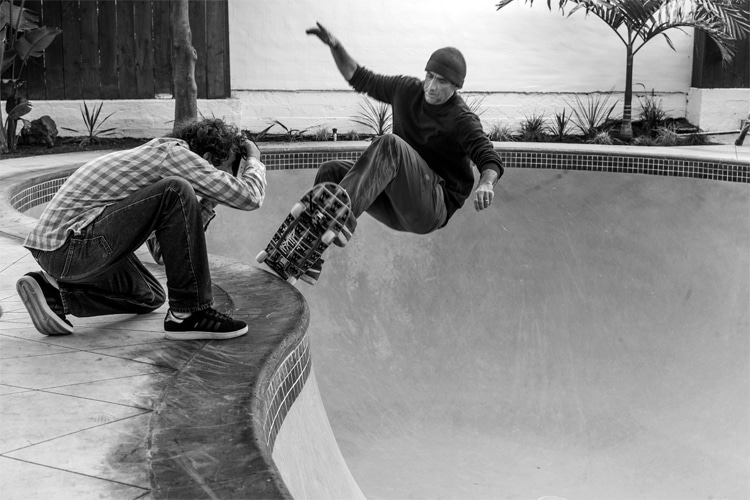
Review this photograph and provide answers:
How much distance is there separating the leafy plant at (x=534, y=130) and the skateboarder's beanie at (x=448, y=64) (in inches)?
214

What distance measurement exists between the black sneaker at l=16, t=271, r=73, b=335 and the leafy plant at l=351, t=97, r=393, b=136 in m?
6.57

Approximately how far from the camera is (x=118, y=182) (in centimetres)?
276

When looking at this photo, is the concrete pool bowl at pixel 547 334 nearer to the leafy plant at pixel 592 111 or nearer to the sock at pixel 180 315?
the sock at pixel 180 315

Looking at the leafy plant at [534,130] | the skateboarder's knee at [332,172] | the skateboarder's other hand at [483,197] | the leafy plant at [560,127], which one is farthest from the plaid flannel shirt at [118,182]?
the leafy plant at [560,127]

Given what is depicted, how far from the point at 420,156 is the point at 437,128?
170mm

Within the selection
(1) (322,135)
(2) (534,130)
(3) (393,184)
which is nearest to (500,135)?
(2) (534,130)

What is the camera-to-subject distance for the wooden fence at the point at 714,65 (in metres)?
9.64

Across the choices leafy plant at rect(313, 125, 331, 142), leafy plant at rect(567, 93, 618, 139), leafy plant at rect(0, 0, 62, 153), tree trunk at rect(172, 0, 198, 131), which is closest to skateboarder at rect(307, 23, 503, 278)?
tree trunk at rect(172, 0, 198, 131)

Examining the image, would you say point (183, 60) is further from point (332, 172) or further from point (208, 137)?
point (208, 137)

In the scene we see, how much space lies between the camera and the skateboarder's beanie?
12.4 feet

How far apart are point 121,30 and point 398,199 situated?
19.6 ft

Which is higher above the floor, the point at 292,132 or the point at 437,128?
the point at 437,128

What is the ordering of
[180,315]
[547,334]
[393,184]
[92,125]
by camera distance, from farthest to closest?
[92,125] → [547,334] → [393,184] → [180,315]

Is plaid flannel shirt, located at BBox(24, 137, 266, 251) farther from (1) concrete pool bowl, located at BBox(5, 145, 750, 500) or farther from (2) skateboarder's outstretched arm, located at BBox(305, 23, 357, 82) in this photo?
(2) skateboarder's outstretched arm, located at BBox(305, 23, 357, 82)
